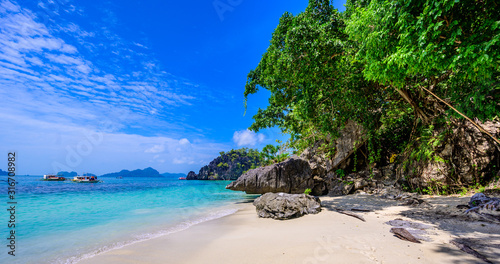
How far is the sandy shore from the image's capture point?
285 centimetres

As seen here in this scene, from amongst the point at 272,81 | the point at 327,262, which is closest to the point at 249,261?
the point at 327,262

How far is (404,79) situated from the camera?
555 cm

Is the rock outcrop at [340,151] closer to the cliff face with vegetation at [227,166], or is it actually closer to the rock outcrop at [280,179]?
the rock outcrop at [280,179]

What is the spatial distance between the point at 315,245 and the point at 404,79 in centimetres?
507

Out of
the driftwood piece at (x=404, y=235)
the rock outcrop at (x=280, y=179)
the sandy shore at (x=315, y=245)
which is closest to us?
the sandy shore at (x=315, y=245)

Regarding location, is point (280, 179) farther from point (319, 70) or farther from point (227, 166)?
point (227, 166)

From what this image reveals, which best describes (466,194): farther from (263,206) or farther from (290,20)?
(290,20)

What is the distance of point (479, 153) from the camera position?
25.1 ft

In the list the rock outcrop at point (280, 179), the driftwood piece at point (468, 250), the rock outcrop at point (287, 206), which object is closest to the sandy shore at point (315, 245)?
the driftwood piece at point (468, 250)

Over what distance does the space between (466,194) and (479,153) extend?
5.82 ft

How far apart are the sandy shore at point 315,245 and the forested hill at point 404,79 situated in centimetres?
280

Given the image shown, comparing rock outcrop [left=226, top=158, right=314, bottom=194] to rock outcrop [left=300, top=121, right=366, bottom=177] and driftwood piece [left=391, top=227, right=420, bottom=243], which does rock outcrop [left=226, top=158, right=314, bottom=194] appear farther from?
driftwood piece [left=391, top=227, right=420, bottom=243]

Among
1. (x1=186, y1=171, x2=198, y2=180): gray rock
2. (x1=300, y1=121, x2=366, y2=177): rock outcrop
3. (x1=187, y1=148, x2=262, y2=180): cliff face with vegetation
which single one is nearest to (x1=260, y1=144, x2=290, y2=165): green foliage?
(x1=300, y1=121, x2=366, y2=177): rock outcrop

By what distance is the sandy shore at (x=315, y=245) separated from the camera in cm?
285
